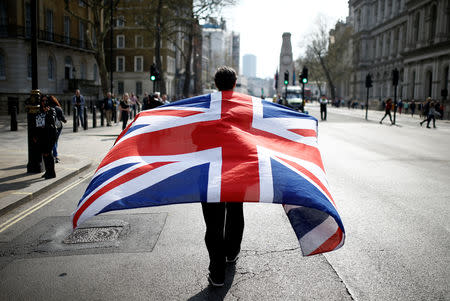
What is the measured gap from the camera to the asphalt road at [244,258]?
12.0 feet

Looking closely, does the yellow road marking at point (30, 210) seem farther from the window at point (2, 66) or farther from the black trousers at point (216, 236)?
the window at point (2, 66)

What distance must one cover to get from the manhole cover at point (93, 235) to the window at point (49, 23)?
39.8m

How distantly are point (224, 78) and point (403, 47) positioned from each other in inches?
2871

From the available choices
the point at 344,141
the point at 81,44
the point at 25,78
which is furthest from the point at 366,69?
the point at 344,141

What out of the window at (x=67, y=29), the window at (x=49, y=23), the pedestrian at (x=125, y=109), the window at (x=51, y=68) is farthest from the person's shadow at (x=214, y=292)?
the window at (x=67, y=29)

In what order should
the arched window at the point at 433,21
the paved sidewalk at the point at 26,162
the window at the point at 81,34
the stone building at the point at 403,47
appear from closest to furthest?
the paved sidewalk at the point at 26,162 < the window at the point at 81,34 < the stone building at the point at 403,47 < the arched window at the point at 433,21

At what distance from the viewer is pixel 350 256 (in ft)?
14.8

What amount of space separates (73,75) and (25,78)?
9.01 m

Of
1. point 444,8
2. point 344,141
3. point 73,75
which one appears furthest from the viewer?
point 444,8

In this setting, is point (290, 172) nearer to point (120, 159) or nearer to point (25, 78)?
point (120, 159)

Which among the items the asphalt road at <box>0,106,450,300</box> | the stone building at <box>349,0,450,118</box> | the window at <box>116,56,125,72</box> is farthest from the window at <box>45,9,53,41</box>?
the asphalt road at <box>0,106,450,300</box>

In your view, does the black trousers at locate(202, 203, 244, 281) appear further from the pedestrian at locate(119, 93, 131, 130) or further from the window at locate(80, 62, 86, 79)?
the window at locate(80, 62, 86, 79)

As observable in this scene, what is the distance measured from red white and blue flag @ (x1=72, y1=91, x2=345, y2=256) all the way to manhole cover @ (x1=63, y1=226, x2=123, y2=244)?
1.72 metres

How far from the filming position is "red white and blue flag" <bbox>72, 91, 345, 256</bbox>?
319 cm
